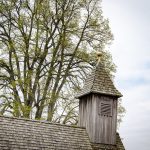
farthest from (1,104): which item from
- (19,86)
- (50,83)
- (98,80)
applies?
(98,80)

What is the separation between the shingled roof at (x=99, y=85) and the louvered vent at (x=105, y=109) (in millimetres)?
602

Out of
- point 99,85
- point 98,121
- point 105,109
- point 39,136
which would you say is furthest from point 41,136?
point 99,85

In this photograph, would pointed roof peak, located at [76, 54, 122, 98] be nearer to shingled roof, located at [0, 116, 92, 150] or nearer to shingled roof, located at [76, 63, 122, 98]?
shingled roof, located at [76, 63, 122, 98]

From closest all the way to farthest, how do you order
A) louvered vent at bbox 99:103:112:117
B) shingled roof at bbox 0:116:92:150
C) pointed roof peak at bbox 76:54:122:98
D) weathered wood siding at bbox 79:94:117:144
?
shingled roof at bbox 0:116:92:150, weathered wood siding at bbox 79:94:117:144, louvered vent at bbox 99:103:112:117, pointed roof peak at bbox 76:54:122:98

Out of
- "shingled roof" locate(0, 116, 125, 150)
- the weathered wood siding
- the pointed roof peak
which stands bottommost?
"shingled roof" locate(0, 116, 125, 150)

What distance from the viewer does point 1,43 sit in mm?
31250

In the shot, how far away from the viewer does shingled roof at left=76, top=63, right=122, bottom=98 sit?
23.7 meters

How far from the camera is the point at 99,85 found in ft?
78.9

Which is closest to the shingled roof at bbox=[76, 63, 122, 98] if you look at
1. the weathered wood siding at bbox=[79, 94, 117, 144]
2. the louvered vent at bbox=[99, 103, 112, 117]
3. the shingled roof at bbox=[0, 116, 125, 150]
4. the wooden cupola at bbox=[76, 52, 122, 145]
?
the wooden cupola at bbox=[76, 52, 122, 145]

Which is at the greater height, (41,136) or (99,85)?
(99,85)

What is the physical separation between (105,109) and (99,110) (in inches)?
13.6

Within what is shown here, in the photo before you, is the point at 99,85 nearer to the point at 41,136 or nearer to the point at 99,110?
the point at 99,110

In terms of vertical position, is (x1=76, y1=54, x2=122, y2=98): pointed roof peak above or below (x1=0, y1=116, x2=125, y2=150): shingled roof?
above

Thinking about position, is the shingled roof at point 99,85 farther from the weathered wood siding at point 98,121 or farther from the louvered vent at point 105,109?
the louvered vent at point 105,109
